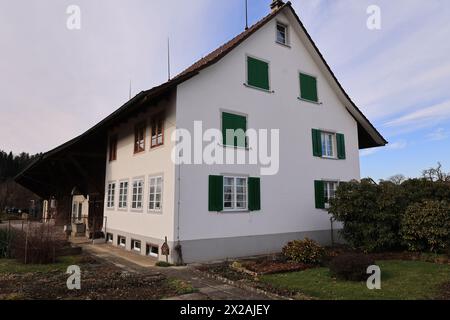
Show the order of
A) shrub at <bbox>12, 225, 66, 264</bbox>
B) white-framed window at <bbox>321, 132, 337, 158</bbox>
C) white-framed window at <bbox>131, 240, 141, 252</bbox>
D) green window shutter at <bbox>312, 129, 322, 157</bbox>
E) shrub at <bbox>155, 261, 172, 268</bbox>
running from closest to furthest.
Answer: shrub at <bbox>155, 261, 172, 268</bbox> → shrub at <bbox>12, 225, 66, 264</bbox> → white-framed window at <bbox>131, 240, 141, 252</bbox> → green window shutter at <bbox>312, 129, 322, 157</bbox> → white-framed window at <bbox>321, 132, 337, 158</bbox>

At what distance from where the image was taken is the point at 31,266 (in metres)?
10.1

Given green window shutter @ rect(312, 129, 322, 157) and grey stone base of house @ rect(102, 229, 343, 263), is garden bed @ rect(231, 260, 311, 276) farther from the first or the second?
green window shutter @ rect(312, 129, 322, 157)

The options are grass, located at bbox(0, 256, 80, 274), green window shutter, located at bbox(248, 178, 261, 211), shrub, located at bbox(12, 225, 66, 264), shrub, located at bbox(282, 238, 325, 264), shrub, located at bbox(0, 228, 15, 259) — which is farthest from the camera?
green window shutter, located at bbox(248, 178, 261, 211)

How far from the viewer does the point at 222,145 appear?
12.1 metres

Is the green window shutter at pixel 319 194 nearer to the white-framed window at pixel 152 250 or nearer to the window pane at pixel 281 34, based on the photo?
the window pane at pixel 281 34

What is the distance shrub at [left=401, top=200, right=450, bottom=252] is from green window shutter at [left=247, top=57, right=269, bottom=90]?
7100 millimetres

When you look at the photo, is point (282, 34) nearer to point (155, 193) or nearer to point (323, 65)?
point (323, 65)

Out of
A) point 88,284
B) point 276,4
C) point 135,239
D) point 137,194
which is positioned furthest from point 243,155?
point 276,4

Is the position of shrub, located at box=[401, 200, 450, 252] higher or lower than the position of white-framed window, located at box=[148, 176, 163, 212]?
lower

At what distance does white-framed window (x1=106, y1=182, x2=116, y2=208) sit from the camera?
54.2ft

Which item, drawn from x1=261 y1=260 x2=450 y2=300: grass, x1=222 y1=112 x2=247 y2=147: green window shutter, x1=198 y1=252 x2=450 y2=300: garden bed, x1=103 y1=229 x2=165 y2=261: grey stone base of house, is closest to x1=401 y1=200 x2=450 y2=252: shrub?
x1=198 y1=252 x2=450 y2=300: garden bed

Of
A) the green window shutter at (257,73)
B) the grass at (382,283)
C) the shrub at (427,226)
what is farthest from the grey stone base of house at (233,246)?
the green window shutter at (257,73)

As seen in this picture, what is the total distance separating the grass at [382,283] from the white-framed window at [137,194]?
669 cm

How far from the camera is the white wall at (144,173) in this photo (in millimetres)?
11289
